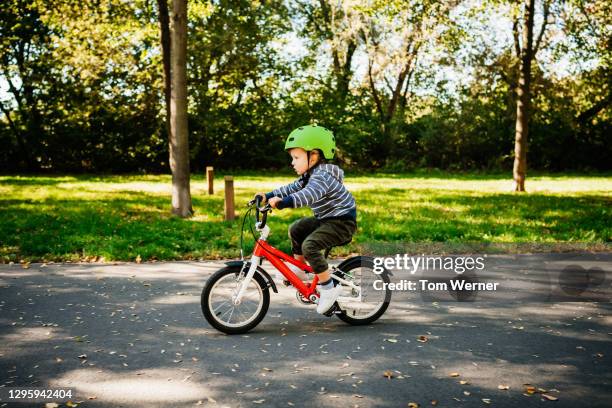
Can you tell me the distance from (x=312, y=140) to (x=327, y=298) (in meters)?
1.41

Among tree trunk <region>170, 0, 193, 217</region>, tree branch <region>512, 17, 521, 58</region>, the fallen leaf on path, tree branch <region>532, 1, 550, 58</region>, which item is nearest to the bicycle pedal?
the fallen leaf on path

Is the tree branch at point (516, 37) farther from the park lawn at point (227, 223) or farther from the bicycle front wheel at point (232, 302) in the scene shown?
the bicycle front wheel at point (232, 302)

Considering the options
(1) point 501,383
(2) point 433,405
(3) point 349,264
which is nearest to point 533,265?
(3) point 349,264

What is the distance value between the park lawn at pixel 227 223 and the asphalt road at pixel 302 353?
2303 millimetres

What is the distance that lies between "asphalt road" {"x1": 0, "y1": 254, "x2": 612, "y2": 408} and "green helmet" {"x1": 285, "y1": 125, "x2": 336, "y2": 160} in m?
1.63

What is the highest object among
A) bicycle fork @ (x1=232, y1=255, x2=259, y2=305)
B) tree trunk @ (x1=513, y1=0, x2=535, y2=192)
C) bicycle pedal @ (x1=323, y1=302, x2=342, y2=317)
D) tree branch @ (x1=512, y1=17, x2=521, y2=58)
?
tree branch @ (x1=512, y1=17, x2=521, y2=58)

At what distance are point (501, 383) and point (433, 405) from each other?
63 cm

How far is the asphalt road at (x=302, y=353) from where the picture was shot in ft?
12.0

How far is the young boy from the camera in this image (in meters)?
4.76

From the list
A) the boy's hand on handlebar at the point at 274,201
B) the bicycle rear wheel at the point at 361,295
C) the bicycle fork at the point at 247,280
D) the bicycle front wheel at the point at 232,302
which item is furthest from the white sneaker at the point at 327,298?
the boy's hand on handlebar at the point at 274,201

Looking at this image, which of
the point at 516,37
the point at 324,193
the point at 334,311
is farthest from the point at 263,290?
the point at 516,37

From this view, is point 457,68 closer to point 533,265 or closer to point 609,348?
point 533,265

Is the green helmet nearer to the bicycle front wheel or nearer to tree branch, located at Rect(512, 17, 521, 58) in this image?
the bicycle front wheel

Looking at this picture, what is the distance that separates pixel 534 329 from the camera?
4.96 m
